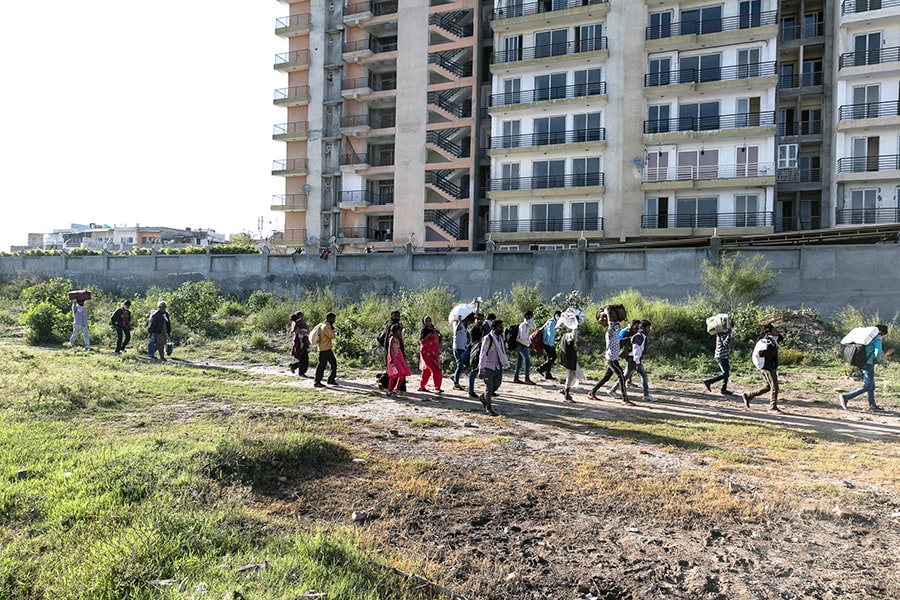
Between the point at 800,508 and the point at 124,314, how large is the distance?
63.4 ft

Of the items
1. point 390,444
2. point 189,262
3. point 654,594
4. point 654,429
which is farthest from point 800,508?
point 189,262

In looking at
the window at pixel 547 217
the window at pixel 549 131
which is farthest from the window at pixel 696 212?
the window at pixel 549 131

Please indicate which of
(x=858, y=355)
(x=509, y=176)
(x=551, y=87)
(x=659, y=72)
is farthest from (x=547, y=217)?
(x=858, y=355)

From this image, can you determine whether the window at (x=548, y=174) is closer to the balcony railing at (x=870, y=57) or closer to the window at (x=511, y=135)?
the window at (x=511, y=135)

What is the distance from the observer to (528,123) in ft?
130

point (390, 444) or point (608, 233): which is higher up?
point (608, 233)

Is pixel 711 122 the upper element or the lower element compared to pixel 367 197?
upper

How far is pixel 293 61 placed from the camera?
49344 millimetres

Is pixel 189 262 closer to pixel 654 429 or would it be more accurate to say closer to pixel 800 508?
pixel 654 429

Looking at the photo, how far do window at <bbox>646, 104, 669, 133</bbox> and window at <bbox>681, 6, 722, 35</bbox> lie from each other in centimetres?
451

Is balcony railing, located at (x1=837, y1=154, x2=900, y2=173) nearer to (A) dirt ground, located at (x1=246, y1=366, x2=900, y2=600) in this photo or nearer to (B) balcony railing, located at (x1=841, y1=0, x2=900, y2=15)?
(B) balcony railing, located at (x1=841, y1=0, x2=900, y2=15)

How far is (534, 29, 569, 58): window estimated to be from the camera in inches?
1544

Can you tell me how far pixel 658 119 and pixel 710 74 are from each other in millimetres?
3657

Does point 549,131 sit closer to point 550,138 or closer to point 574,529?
point 550,138
